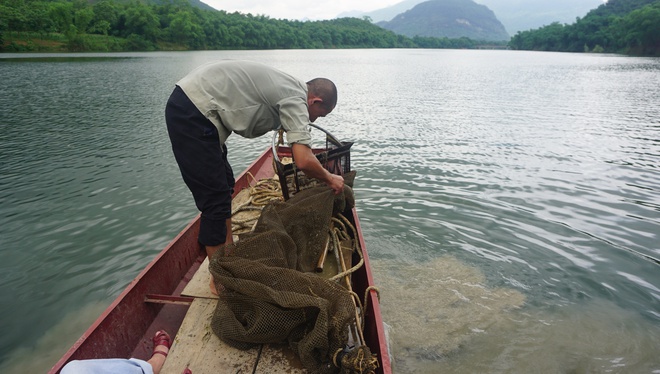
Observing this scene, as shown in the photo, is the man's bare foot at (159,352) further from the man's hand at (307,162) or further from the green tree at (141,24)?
the green tree at (141,24)

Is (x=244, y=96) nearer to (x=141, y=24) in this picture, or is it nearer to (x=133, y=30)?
(x=133, y=30)

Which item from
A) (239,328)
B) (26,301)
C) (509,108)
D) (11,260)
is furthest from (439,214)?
(509,108)

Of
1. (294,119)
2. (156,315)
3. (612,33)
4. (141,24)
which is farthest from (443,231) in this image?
(612,33)

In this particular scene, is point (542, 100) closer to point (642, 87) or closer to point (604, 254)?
point (642, 87)

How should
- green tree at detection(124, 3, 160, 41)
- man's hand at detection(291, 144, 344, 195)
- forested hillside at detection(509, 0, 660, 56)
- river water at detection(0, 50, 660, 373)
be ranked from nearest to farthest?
man's hand at detection(291, 144, 344, 195)
river water at detection(0, 50, 660, 373)
forested hillside at detection(509, 0, 660, 56)
green tree at detection(124, 3, 160, 41)

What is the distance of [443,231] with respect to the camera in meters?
7.34

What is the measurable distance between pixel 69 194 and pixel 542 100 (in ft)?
75.4

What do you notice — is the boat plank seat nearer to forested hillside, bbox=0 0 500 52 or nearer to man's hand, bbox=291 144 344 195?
man's hand, bbox=291 144 344 195

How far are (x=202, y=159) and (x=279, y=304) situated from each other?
1.41m

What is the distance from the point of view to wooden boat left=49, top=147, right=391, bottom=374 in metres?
2.78

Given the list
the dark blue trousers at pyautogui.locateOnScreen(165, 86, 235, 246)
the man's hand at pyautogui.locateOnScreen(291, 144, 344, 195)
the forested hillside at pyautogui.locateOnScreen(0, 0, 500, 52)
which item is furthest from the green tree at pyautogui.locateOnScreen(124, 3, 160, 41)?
the man's hand at pyautogui.locateOnScreen(291, 144, 344, 195)

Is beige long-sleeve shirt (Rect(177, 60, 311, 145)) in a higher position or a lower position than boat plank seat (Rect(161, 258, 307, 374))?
higher

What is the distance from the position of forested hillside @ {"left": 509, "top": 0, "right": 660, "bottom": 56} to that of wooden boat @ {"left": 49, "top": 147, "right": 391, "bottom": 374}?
87.5 metres

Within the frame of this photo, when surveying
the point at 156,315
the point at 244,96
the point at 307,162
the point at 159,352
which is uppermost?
the point at 244,96
